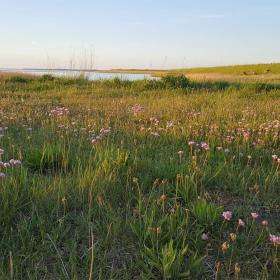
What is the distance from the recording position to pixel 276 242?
2469 millimetres

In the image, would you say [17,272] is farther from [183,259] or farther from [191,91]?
[191,91]

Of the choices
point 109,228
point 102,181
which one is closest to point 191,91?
point 102,181

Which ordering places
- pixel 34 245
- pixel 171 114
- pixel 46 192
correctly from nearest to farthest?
pixel 34 245
pixel 46 192
pixel 171 114

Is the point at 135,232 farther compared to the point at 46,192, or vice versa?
the point at 46,192

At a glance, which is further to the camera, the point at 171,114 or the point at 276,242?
the point at 171,114

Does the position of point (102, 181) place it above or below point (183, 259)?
above

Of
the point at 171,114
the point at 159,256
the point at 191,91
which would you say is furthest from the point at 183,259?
the point at 191,91

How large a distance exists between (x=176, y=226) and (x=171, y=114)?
14.8ft

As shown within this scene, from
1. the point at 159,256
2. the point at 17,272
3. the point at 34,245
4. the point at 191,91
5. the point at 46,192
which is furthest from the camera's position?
the point at 191,91

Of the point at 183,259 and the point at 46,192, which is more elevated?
the point at 46,192

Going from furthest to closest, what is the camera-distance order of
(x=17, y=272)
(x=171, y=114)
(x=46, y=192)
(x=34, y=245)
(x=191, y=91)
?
(x=191, y=91), (x=171, y=114), (x=46, y=192), (x=34, y=245), (x=17, y=272)

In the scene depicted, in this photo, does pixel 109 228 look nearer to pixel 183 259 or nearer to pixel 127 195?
pixel 183 259

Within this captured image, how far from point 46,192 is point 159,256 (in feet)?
3.91

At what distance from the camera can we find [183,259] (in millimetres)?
2529
